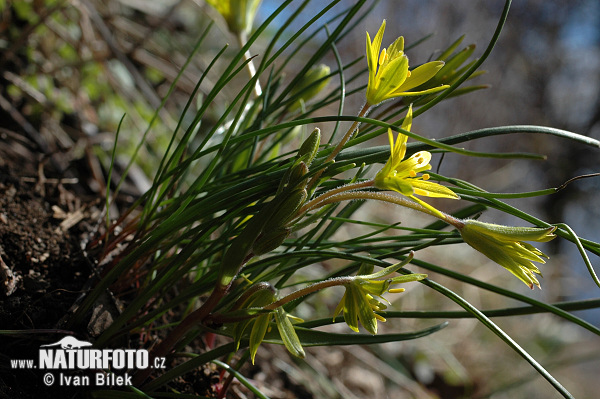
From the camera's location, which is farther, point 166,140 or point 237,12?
point 166,140

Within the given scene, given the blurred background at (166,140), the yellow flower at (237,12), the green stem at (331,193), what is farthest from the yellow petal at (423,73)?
the yellow flower at (237,12)

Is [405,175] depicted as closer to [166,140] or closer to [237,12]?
[237,12]

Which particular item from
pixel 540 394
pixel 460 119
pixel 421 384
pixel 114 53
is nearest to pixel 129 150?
pixel 114 53

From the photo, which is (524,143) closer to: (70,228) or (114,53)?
(114,53)

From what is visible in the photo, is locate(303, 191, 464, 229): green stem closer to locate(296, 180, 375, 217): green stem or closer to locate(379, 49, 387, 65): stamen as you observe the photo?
locate(296, 180, 375, 217): green stem

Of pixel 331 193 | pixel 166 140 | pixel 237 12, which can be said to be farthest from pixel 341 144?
pixel 166 140
